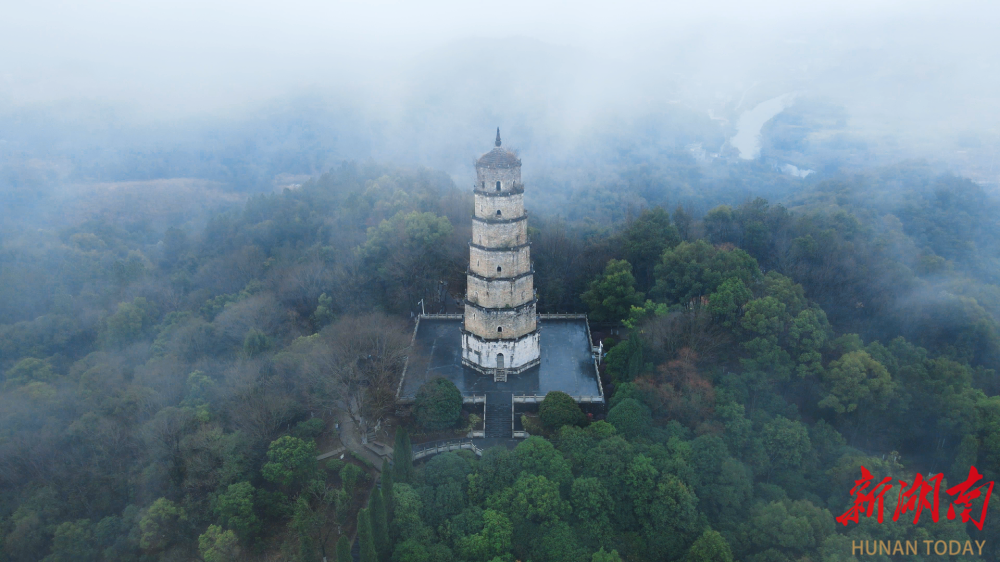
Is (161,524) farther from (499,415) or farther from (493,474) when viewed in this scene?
(499,415)

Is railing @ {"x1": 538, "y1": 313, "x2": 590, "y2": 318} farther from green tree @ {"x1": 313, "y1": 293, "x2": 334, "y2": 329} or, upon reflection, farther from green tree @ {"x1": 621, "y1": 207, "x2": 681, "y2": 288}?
green tree @ {"x1": 313, "y1": 293, "x2": 334, "y2": 329}

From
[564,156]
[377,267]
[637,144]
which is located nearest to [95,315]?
[377,267]

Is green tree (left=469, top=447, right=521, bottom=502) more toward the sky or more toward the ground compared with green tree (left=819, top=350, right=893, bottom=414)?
more toward the ground

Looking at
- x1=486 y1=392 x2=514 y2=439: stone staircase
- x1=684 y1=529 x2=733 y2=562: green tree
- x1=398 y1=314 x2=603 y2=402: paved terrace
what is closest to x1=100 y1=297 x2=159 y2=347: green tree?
x1=398 y1=314 x2=603 y2=402: paved terrace

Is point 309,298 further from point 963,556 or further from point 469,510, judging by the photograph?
point 963,556

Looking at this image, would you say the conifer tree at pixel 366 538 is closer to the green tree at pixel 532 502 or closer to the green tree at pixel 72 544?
the green tree at pixel 532 502

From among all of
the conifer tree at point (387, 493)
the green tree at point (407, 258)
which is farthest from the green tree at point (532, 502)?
the green tree at point (407, 258)
